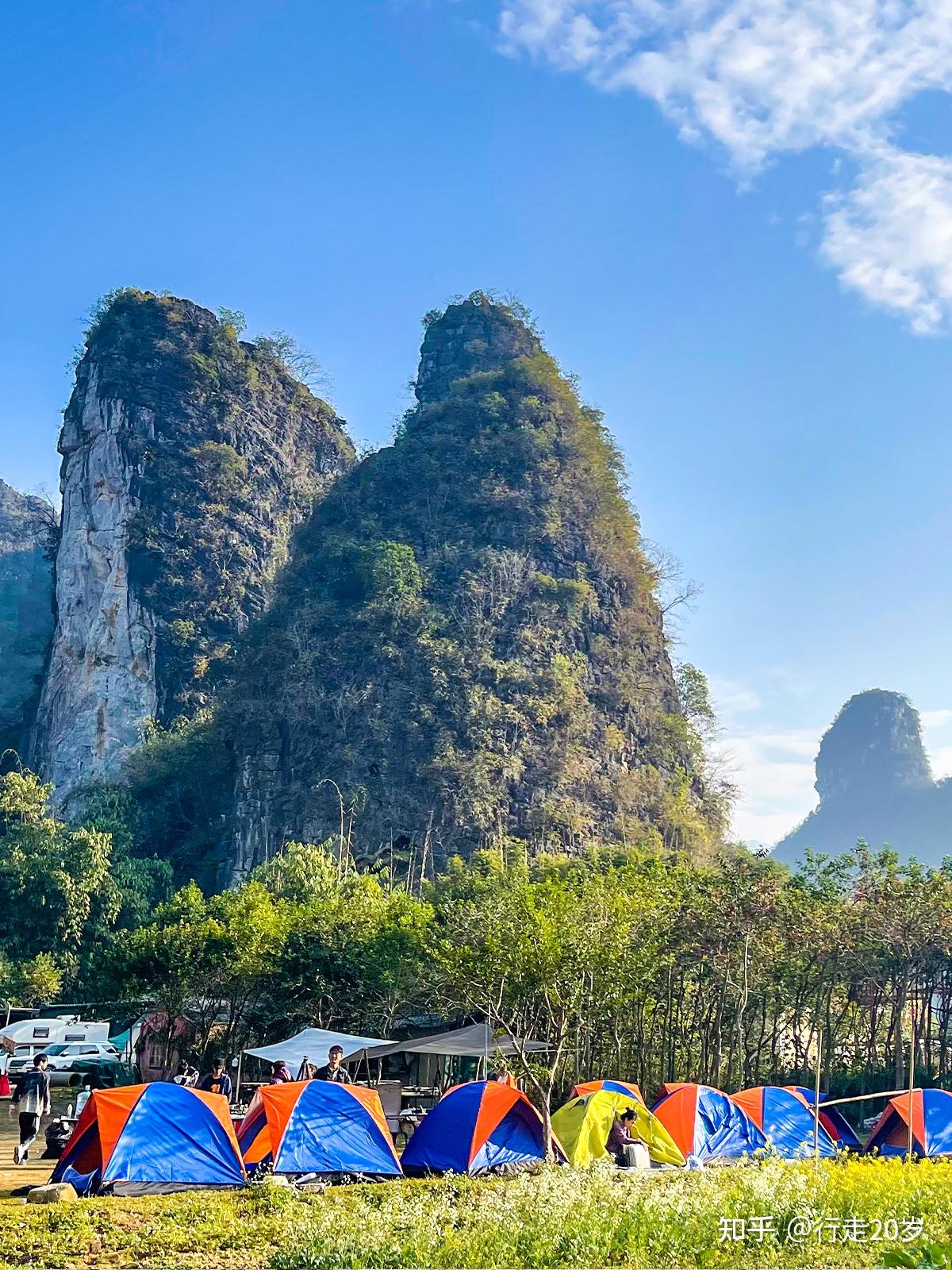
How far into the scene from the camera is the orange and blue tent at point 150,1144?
1216 cm

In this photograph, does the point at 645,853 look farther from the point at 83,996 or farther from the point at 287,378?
the point at 287,378

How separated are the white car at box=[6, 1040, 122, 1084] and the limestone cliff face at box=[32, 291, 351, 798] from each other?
23847 mm

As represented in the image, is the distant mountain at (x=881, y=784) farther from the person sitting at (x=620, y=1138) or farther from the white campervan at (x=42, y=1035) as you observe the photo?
the person sitting at (x=620, y=1138)

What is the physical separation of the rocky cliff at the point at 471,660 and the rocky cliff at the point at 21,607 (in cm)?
1937

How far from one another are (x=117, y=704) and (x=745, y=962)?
39444 mm

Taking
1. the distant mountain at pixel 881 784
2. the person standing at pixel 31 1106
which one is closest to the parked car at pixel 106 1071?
the person standing at pixel 31 1106

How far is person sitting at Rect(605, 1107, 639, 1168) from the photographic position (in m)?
13.7

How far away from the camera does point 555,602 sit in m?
49.4

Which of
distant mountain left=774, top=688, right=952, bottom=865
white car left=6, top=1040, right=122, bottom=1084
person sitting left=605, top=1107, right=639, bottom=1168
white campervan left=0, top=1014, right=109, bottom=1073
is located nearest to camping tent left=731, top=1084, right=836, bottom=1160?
person sitting left=605, top=1107, right=639, bottom=1168

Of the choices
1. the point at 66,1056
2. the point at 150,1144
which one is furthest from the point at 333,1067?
the point at 66,1056

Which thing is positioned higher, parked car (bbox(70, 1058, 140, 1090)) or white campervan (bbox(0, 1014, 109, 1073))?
white campervan (bbox(0, 1014, 109, 1073))

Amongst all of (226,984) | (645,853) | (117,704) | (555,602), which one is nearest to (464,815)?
(645,853)

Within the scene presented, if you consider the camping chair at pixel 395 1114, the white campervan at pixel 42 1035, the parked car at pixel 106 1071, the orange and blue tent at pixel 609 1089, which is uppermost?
the orange and blue tent at pixel 609 1089

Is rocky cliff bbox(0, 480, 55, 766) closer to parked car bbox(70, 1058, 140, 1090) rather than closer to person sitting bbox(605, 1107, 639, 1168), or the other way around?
parked car bbox(70, 1058, 140, 1090)
